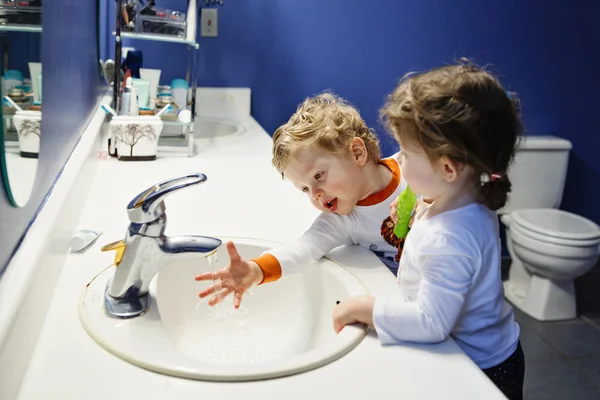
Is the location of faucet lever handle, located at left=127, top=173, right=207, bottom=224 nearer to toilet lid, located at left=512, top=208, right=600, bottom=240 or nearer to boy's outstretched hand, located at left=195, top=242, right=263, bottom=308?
boy's outstretched hand, located at left=195, top=242, right=263, bottom=308

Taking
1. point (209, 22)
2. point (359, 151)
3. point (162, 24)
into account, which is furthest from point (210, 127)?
point (359, 151)

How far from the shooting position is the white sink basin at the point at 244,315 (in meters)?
0.74

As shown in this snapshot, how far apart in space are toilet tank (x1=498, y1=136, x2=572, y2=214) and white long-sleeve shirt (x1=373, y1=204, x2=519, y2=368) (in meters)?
2.10

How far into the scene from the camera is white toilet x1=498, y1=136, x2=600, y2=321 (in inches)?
94.8

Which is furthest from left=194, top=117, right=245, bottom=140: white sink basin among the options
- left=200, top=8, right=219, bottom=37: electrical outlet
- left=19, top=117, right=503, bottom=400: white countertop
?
left=19, top=117, right=503, bottom=400: white countertop

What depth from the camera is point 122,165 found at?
1.45 meters

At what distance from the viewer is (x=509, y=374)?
2.62 feet

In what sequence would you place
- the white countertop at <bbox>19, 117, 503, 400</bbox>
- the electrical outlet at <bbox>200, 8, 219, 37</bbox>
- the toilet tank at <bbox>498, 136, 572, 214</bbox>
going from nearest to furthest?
the white countertop at <bbox>19, 117, 503, 400</bbox>, the electrical outlet at <bbox>200, 8, 219, 37</bbox>, the toilet tank at <bbox>498, 136, 572, 214</bbox>

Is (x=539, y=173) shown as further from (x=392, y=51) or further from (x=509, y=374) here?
(x=509, y=374)

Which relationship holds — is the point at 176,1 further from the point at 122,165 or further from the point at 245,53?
the point at 122,165

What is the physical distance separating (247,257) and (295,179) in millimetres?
170

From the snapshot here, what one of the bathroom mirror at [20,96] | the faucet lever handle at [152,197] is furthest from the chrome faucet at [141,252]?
the bathroom mirror at [20,96]

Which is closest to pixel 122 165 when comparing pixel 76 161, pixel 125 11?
pixel 76 161

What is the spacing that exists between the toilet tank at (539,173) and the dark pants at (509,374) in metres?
2.01
